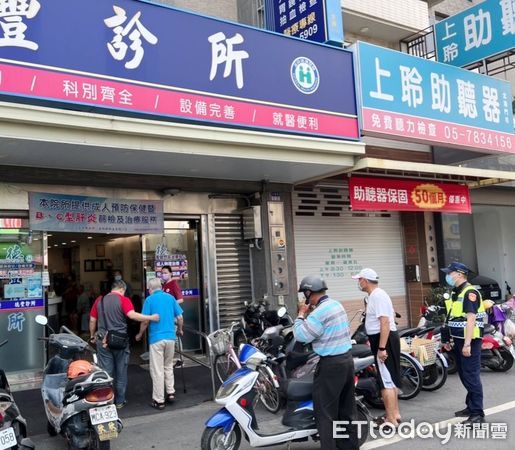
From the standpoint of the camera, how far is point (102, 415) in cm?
492

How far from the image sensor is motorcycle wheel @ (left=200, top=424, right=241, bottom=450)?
182 inches

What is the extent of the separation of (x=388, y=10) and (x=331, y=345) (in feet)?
34.2

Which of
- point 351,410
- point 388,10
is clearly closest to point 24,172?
point 351,410

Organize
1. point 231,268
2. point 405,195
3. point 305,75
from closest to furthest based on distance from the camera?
point 305,75 → point 231,268 → point 405,195

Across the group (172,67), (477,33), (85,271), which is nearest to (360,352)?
(172,67)

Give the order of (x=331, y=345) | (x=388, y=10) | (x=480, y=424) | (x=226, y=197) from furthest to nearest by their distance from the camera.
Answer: (x=388, y=10) < (x=226, y=197) < (x=480, y=424) < (x=331, y=345)

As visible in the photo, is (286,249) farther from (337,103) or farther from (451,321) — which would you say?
(451,321)

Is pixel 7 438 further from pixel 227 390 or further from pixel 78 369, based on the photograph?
pixel 227 390

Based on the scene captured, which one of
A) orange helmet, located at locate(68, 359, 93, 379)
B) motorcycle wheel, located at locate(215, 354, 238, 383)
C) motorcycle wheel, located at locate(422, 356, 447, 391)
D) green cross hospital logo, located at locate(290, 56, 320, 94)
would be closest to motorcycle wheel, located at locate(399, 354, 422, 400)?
motorcycle wheel, located at locate(422, 356, 447, 391)

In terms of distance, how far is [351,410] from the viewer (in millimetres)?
4820

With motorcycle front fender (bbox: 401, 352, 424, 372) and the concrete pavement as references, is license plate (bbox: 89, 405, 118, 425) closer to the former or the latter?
the concrete pavement

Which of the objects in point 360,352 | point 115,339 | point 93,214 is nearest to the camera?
point 360,352

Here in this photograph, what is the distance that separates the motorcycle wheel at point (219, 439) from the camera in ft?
15.2

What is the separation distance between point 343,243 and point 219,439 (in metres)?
7.79
